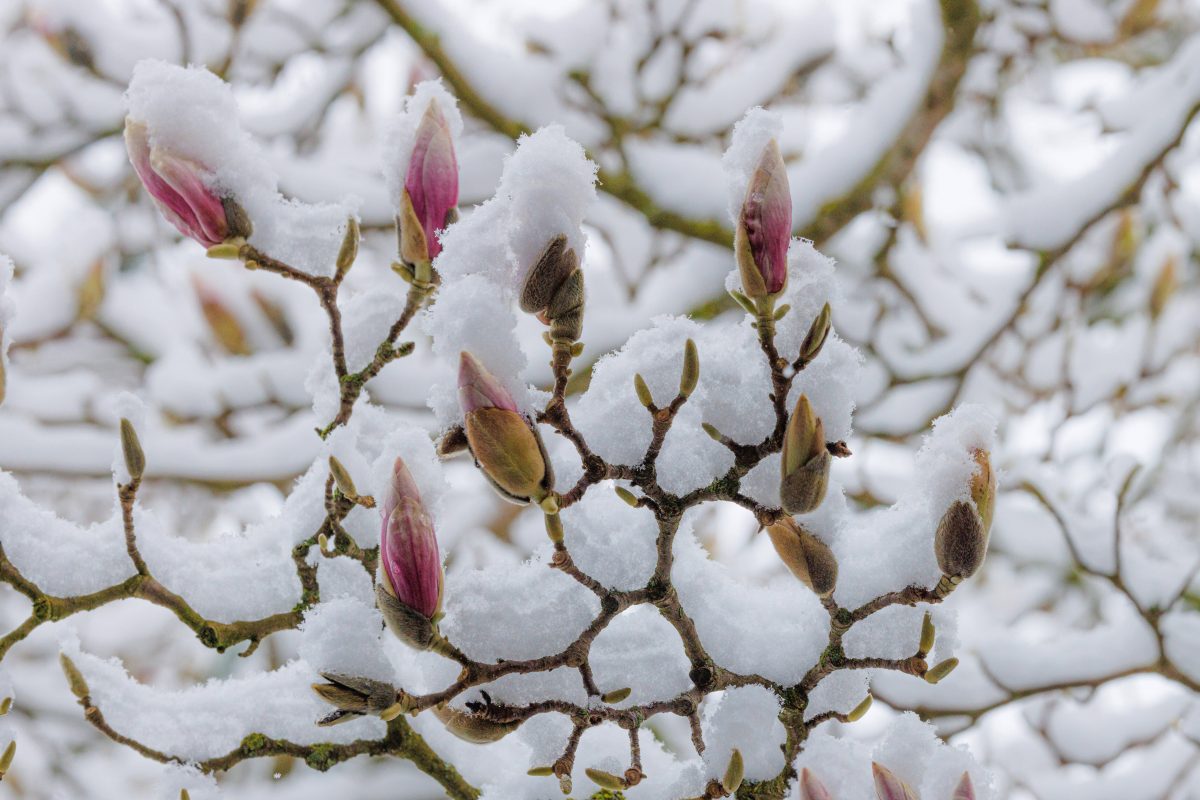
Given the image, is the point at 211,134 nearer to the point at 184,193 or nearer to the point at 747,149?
the point at 184,193

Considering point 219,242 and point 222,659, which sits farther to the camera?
point 222,659

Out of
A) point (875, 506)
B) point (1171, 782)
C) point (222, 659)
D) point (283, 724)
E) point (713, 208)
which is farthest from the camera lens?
point (222, 659)

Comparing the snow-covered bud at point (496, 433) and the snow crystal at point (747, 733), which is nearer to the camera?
the snow-covered bud at point (496, 433)

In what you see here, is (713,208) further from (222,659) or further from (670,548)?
(222,659)

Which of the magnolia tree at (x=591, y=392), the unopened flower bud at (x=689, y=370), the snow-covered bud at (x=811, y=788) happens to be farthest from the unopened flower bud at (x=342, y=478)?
the snow-covered bud at (x=811, y=788)

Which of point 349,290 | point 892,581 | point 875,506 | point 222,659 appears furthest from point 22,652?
point 892,581

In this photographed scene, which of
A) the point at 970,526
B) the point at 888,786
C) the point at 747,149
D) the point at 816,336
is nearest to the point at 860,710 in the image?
the point at 888,786

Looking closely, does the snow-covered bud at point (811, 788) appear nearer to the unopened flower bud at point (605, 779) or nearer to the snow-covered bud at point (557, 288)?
the unopened flower bud at point (605, 779)
